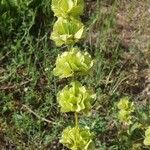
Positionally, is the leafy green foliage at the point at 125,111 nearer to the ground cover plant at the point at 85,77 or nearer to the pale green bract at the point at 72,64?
the ground cover plant at the point at 85,77

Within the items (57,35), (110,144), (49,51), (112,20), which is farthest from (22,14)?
(57,35)

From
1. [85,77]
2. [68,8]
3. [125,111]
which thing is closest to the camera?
[68,8]

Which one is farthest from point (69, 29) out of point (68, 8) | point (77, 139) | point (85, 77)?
point (85, 77)

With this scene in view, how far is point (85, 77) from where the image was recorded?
270 cm

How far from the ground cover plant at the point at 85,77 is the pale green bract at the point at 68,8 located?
0.87 metres

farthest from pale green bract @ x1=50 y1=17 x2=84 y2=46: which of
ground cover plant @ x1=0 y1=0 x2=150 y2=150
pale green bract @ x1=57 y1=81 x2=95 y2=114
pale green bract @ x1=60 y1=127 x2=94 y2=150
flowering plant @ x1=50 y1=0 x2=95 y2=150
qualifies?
ground cover plant @ x1=0 y1=0 x2=150 y2=150

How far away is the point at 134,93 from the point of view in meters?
2.77

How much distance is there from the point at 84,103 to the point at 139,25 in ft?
5.92

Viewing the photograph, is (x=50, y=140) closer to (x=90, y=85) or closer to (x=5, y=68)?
(x=90, y=85)

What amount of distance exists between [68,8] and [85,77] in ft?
4.58

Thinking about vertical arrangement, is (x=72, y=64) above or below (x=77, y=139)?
above

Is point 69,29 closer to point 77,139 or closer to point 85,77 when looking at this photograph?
point 77,139

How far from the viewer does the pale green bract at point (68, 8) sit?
1.31 metres

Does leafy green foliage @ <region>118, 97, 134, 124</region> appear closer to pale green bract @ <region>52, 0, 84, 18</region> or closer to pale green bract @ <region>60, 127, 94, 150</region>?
pale green bract @ <region>60, 127, 94, 150</region>
